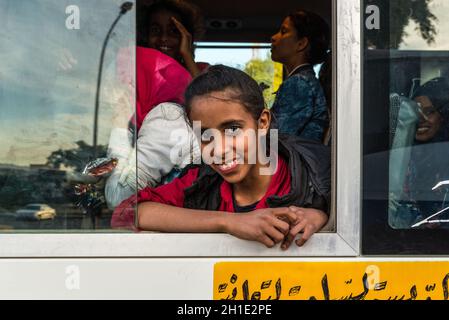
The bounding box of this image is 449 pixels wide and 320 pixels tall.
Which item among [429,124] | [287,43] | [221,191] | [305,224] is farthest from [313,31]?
[305,224]

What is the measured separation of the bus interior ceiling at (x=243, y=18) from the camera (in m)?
3.53

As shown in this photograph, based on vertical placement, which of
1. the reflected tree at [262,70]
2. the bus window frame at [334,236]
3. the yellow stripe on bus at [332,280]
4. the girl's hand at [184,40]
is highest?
the girl's hand at [184,40]

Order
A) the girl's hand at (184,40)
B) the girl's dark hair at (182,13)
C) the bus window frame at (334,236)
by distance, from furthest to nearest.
Answer: the girl's hand at (184,40) < the girl's dark hair at (182,13) < the bus window frame at (334,236)

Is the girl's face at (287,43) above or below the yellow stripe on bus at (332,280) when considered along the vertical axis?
above

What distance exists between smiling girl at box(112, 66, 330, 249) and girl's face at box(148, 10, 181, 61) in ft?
1.82

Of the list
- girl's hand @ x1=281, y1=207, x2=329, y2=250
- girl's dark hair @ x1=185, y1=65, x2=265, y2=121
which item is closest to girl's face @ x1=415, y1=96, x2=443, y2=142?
girl's hand @ x1=281, y1=207, x2=329, y2=250

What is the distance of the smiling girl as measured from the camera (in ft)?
7.39

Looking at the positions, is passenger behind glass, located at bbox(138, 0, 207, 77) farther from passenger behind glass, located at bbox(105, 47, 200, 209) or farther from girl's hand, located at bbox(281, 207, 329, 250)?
girl's hand, located at bbox(281, 207, 329, 250)

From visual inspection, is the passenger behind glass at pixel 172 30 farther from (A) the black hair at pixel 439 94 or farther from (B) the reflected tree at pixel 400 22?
(A) the black hair at pixel 439 94

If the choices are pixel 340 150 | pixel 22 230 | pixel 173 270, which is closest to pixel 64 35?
pixel 22 230

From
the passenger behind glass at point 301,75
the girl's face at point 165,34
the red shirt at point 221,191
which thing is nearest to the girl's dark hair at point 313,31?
the passenger behind glass at point 301,75

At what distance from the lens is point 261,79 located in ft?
10.6

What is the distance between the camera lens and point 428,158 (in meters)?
2.28

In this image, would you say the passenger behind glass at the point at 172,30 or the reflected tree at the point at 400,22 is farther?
the passenger behind glass at the point at 172,30
